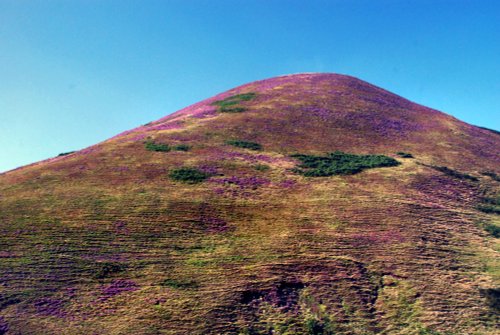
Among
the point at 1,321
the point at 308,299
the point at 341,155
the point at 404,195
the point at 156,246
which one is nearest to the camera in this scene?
the point at 1,321

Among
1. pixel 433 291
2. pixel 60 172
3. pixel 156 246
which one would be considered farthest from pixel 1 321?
pixel 433 291

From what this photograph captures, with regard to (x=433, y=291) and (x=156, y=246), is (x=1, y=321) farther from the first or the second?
(x=433, y=291)

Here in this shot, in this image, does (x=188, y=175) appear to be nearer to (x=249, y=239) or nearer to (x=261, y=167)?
(x=261, y=167)

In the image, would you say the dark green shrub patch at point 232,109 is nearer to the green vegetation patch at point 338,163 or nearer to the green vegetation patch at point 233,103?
the green vegetation patch at point 233,103

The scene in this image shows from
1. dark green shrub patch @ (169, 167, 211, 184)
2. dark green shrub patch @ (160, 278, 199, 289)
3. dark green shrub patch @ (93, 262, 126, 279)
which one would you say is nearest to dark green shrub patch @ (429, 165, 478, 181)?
dark green shrub patch @ (169, 167, 211, 184)

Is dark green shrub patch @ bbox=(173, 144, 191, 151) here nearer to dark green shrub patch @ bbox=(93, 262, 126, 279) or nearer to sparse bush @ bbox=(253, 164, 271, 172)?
sparse bush @ bbox=(253, 164, 271, 172)

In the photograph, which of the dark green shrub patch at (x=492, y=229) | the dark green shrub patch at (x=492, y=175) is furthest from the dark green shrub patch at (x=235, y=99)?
the dark green shrub patch at (x=492, y=229)

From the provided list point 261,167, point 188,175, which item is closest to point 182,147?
point 188,175
